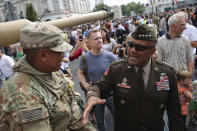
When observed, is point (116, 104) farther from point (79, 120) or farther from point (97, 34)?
point (97, 34)

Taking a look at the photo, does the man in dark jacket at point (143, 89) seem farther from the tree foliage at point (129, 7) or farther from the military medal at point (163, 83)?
the tree foliage at point (129, 7)

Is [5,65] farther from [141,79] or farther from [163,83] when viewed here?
[163,83]

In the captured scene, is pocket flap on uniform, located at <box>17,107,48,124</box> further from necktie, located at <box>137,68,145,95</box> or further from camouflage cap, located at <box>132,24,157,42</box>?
camouflage cap, located at <box>132,24,157,42</box>

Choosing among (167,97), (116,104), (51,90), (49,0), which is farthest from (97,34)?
(49,0)

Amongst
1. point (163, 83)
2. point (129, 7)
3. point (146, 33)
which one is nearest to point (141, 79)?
point (163, 83)

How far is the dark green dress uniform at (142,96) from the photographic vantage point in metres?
1.69

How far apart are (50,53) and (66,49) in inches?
4.9

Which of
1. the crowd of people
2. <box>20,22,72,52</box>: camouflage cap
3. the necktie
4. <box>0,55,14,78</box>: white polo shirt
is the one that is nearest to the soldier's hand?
the crowd of people

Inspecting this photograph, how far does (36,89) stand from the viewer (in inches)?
46.7

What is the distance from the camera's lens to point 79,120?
154 centimetres

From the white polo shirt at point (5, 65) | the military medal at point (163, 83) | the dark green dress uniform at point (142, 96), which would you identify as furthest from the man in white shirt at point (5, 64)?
the military medal at point (163, 83)

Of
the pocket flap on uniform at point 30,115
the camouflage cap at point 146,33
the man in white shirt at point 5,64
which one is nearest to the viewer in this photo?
the pocket flap on uniform at point 30,115

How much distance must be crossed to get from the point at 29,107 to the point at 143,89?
1091mm

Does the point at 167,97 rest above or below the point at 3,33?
below
